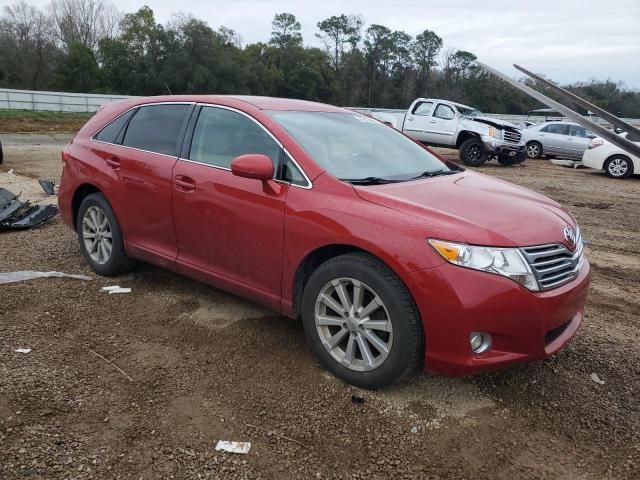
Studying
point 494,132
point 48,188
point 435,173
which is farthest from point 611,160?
point 48,188

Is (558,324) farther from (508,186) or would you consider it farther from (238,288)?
(238,288)

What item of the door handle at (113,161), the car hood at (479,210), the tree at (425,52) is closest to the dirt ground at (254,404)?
the car hood at (479,210)

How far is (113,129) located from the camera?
4.76 meters

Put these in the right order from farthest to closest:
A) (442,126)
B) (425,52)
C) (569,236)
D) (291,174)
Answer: (425,52), (442,126), (291,174), (569,236)

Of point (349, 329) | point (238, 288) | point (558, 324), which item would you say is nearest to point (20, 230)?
point (238, 288)

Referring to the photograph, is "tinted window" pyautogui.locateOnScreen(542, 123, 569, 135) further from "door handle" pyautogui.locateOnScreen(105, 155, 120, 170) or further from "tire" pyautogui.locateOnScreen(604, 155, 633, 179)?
"door handle" pyautogui.locateOnScreen(105, 155, 120, 170)

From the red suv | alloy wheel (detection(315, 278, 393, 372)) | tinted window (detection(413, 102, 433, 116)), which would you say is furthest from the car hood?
tinted window (detection(413, 102, 433, 116))

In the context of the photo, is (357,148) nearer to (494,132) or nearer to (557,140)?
(494,132)

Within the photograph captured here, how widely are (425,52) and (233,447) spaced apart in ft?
259

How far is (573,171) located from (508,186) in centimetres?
1412

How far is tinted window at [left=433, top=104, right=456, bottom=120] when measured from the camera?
16.7 m

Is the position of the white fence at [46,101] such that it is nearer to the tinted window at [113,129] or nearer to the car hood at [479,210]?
the tinted window at [113,129]

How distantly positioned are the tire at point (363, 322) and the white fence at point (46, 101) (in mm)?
27206

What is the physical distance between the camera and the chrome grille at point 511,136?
16.3m
